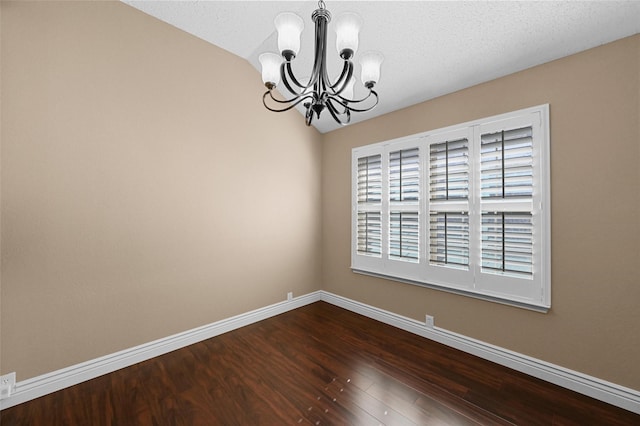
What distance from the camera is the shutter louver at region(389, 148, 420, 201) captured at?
9.70 feet

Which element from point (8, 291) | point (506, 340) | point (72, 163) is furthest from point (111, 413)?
point (506, 340)

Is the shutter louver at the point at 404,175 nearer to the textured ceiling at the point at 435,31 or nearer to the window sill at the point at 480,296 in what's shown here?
the textured ceiling at the point at 435,31

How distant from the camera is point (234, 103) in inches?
120

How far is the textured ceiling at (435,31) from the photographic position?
182 cm

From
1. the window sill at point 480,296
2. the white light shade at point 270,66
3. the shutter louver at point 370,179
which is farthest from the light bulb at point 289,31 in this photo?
the window sill at point 480,296

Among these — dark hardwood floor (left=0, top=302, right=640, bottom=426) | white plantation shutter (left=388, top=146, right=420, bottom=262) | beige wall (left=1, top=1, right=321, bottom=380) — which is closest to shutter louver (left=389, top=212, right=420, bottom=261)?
white plantation shutter (left=388, top=146, right=420, bottom=262)

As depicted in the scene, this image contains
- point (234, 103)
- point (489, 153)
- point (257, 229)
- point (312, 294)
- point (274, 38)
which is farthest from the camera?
point (312, 294)

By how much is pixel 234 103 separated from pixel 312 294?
2830mm

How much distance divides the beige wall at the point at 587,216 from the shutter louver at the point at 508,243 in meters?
0.17

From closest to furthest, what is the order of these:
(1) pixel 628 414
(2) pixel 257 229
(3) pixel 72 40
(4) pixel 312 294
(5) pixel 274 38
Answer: (1) pixel 628 414
(3) pixel 72 40
(5) pixel 274 38
(2) pixel 257 229
(4) pixel 312 294

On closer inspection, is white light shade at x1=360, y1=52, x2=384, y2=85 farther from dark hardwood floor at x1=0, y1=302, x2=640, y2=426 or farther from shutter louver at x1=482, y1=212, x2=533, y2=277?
dark hardwood floor at x1=0, y1=302, x2=640, y2=426

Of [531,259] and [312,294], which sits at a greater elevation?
[531,259]

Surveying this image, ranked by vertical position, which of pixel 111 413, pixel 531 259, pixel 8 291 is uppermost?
pixel 531 259

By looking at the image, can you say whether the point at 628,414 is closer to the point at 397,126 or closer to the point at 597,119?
the point at 597,119
